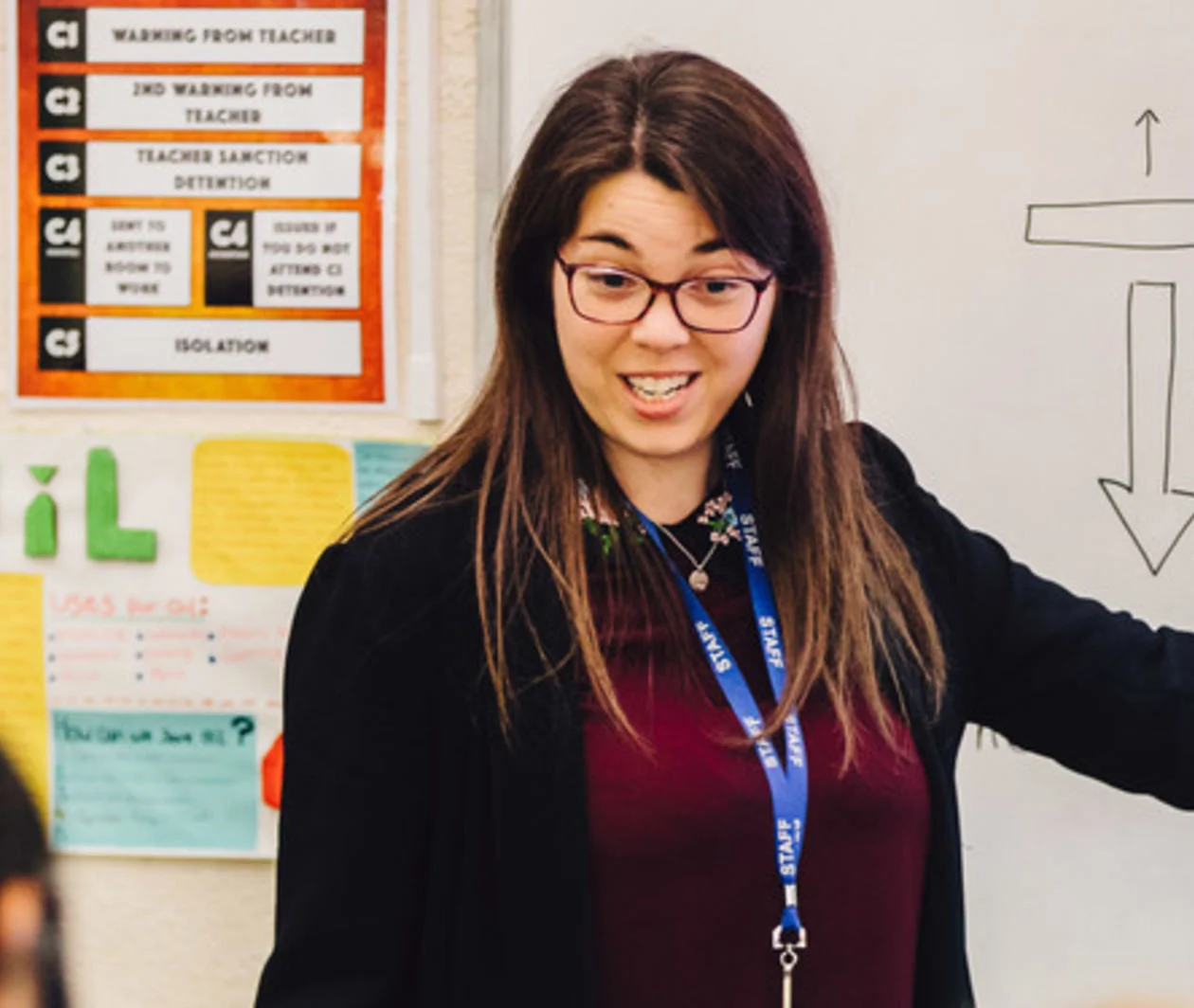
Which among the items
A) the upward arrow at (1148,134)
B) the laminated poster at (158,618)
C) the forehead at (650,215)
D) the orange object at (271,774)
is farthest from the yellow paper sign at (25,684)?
the upward arrow at (1148,134)

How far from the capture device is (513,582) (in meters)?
1.04

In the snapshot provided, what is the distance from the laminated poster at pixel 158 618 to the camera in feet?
4.90

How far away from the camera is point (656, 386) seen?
1.03 meters

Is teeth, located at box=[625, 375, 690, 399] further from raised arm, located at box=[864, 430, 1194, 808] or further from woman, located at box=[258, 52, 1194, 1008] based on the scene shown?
raised arm, located at box=[864, 430, 1194, 808]

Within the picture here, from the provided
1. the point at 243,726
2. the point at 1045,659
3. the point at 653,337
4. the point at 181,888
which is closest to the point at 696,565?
the point at 653,337

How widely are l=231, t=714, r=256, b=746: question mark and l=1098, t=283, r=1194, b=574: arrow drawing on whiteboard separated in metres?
0.84

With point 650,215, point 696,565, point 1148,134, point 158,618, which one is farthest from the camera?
point 158,618

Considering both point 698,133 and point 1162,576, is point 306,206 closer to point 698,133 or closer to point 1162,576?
point 698,133

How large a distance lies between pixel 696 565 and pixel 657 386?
145 mm

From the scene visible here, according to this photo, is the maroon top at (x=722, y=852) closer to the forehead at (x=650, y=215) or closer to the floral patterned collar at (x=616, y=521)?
the floral patterned collar at (x=616, y=521)

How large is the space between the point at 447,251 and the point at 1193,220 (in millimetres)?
681

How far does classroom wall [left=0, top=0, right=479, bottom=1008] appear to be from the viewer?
146 centimetres

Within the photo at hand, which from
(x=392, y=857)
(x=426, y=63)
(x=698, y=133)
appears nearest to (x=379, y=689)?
(x=392, y=857)

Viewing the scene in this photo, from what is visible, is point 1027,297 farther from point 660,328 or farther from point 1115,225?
point 660,328
